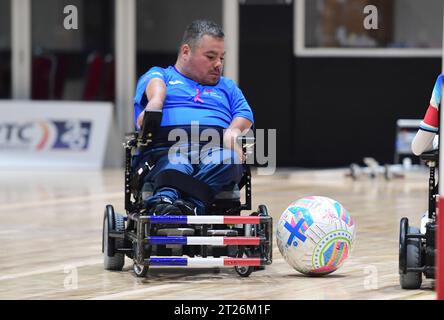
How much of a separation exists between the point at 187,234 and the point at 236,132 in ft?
2.32

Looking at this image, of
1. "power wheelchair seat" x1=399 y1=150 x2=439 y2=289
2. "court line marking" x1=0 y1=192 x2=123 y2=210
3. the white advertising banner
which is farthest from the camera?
the white advertising banner

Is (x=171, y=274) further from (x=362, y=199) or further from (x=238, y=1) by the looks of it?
(x=238, y=1)

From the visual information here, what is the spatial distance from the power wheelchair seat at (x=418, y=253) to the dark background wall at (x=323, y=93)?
34.4 ft

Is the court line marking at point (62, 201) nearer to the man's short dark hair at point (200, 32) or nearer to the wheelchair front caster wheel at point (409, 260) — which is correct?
the man's short dark hair at point (200, 32)

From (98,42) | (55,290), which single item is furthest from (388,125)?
(55,290)

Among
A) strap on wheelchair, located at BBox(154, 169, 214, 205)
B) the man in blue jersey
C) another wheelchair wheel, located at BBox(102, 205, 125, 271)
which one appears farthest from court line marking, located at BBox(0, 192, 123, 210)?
strap on wheelchair, located at BBox(154, 169, 214, 205)

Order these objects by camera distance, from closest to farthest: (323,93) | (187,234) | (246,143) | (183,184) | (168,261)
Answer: (168,261) → (187,234) → (183,184) → (246,143) → (323,93)

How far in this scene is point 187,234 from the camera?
6547 mm

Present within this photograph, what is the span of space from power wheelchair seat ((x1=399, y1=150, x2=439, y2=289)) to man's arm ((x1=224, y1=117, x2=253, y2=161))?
1085 millimetres

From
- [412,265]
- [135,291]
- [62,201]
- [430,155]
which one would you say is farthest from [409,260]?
[62,201]

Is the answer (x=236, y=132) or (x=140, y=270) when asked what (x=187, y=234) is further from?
(x=236, y=132)

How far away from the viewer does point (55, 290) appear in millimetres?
6250

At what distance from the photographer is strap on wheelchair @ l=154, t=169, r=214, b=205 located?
6648 mm

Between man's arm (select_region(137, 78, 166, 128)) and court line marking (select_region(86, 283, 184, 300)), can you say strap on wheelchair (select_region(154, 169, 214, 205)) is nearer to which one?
man's arm (select_region(137, 78, 166, 128))
